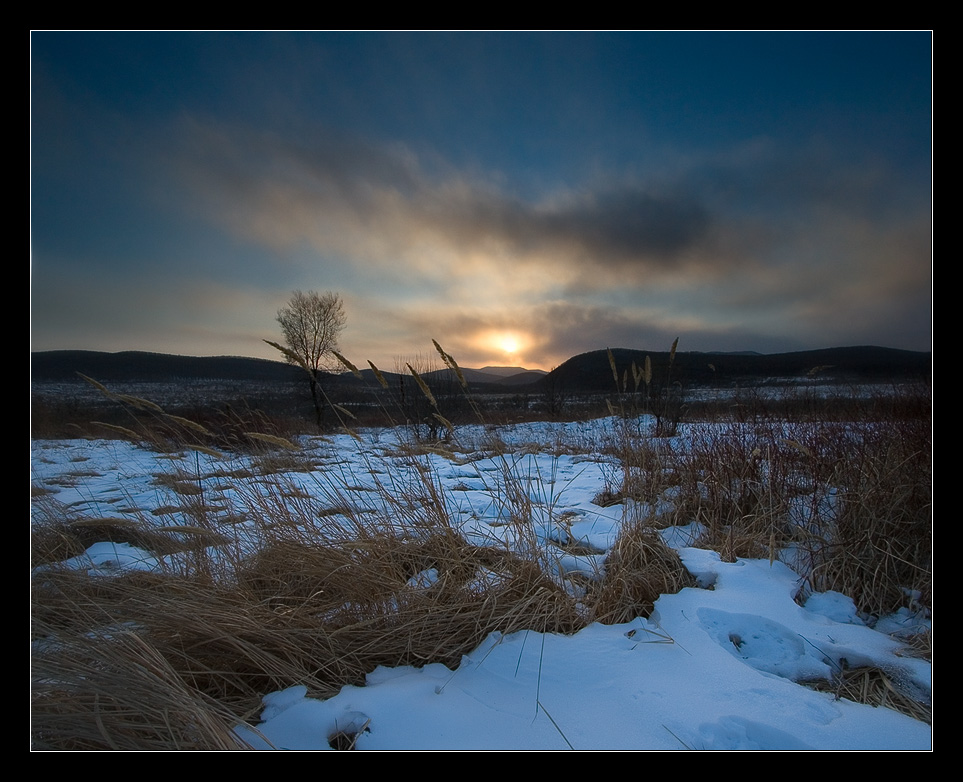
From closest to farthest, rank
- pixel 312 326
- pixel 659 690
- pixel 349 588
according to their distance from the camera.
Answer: pixel 659 690 < pixel 349 588 < pixel 312 326

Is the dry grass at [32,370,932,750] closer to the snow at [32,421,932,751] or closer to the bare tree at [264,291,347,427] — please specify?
the snow at [32,421,932,751]

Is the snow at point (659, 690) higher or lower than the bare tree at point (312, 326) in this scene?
lower

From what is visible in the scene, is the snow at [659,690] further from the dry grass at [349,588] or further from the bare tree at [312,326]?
the bare tree at [312,326]

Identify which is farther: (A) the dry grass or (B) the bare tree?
(B) the bare tree

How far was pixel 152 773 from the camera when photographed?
39.8 inches

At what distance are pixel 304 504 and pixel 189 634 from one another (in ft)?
3.46

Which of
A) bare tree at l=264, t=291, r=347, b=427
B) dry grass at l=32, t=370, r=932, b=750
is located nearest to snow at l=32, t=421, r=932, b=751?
dry grass at l=32, t=370, r=932, b=750

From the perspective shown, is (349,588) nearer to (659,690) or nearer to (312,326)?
(659,690)

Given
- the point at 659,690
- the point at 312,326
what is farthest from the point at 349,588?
the point at 312,326

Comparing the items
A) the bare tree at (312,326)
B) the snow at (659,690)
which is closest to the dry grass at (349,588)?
the snow at (659,690)

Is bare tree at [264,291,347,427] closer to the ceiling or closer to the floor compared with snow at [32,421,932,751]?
closer to the ceiling

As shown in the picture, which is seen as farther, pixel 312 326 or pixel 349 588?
pixel 312 326

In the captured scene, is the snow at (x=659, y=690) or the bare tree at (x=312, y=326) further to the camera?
the bare tree at (x=312, y=326)
